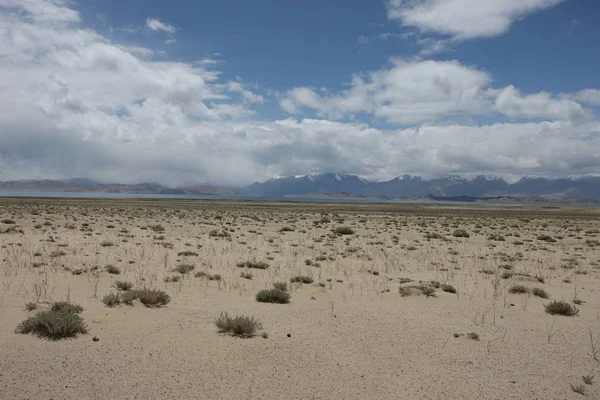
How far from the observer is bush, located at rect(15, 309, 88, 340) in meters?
7.06

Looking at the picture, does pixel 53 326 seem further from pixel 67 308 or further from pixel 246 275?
pixel 246 275

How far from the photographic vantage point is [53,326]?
7066mm

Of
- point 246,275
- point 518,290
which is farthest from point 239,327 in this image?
point 518,290

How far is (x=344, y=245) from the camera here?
2397cm

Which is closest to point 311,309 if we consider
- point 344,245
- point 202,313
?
point 202,313

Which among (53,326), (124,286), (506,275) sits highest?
(53,326)

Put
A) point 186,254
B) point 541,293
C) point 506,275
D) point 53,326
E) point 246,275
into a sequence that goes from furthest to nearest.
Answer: point 186,254
point 506,275
point 246,275
point 541,293
point 53,326

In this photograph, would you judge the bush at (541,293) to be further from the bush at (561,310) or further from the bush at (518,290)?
the bush at (561,310)

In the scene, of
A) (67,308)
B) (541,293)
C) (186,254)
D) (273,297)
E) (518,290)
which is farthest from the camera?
(186,254)

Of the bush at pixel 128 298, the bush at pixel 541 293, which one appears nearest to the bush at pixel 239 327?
the bush at pixel 128 298

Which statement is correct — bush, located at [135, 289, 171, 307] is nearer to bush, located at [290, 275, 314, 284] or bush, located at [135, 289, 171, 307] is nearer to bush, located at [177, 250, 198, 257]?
bush, located at [290, 275, 314, 284]

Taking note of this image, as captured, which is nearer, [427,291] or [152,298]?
[152,298]

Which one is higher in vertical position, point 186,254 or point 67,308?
point 67,308

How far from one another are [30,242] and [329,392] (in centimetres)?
2119
